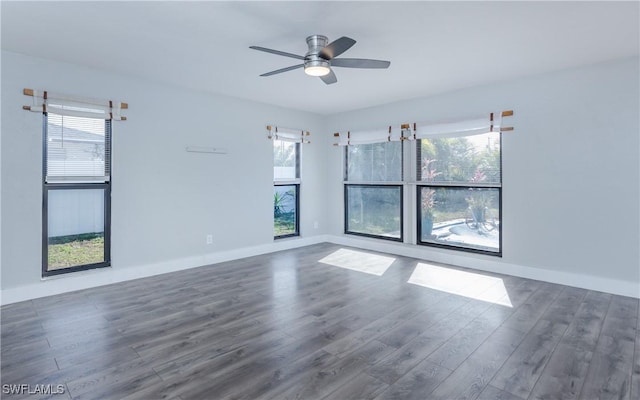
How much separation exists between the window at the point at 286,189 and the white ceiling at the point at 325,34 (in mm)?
1826

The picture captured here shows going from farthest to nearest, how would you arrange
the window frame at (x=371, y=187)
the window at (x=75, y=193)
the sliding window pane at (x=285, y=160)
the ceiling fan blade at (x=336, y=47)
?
the sliding window pane at (x=285, y=160) → the window frame at (x=371, y=187) → the window at (x=75, y=193) → the ceiling fan blade at (x=336, y=47)

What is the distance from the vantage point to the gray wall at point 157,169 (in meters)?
3.46

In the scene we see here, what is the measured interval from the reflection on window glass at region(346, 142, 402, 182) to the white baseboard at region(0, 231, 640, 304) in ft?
3.67

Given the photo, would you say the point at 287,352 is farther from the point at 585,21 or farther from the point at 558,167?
the point at 558,167

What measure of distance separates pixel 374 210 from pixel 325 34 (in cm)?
364

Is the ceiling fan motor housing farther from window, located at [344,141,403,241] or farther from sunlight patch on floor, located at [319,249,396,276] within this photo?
window, located at [344,141,403,241]

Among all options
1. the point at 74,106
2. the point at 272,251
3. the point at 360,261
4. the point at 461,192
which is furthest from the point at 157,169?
the point at 461,192

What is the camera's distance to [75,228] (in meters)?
3.87

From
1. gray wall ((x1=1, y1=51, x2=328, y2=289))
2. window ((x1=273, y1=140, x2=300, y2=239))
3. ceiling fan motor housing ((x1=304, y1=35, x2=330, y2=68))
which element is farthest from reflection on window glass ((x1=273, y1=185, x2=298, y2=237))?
ceiling fan motor housing ((x1=304, y1=35, x2=330, y2=68))

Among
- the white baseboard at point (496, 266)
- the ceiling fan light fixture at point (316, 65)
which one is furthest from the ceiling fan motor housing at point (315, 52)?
the white baseboard at point (496, 266)

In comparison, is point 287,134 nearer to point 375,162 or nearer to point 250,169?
point 250,169

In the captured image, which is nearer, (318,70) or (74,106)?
(318,70)

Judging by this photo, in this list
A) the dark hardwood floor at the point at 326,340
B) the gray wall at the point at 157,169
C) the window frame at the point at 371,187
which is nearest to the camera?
the dark hardwood floor at the point at 326,340

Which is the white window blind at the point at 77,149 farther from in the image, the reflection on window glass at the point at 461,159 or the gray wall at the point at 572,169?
the gray wall at the point at 572,169
